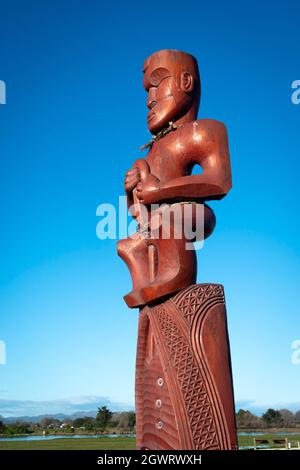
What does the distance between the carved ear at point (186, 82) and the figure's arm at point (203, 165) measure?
29.7 inches

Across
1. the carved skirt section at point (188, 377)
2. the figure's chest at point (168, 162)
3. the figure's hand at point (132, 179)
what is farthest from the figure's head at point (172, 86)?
the carved skirt section at point (188, 377)

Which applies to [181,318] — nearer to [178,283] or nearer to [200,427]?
[178,283]

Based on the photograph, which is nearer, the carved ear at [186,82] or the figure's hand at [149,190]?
the figure's hand at [149,190]

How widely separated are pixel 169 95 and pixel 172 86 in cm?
15

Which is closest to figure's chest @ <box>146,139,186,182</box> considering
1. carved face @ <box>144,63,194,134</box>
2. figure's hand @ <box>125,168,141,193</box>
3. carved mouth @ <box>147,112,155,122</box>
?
figure's hand @ <box>125,168,141,193</box>

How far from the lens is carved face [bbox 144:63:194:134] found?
8.12 metres

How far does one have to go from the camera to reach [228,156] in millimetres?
7531

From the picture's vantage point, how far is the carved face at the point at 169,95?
8.12m

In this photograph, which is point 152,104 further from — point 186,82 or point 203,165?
point 203,165

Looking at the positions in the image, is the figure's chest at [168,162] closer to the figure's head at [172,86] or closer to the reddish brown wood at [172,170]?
the reddish brown wood at [172,170]

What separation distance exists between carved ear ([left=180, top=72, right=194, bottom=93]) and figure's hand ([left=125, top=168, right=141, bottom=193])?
145 centimetres

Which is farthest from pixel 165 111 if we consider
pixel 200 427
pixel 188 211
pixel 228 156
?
pixel 200 427

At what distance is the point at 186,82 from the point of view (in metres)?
8.16

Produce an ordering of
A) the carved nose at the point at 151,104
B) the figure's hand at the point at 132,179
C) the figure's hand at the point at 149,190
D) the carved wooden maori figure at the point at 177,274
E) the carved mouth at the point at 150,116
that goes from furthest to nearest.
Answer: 1. the carved nose at the point at 151,104
2. the carved mouth at the point at 150,116
3. the figure's hand at the point at 132,179
4. the figure's hand at the point at 149,190
5. the carved wooden maori figure at the point at 177,274
